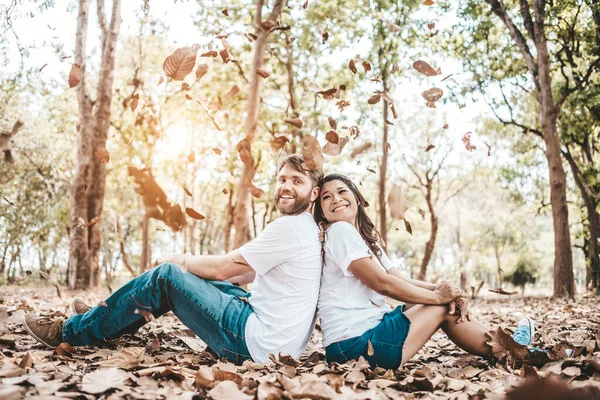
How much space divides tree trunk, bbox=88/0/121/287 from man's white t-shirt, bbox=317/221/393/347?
320 inches

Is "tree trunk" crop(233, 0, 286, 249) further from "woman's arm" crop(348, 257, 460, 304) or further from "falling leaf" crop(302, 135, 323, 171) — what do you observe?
"woman's arm" crop(348, 257, 460, 304)

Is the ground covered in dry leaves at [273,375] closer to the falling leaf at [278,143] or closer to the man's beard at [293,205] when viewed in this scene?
the man's beard at [293,205]

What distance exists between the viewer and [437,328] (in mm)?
2643

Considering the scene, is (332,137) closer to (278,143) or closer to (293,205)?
(278,143)

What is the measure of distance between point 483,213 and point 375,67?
18282 mm

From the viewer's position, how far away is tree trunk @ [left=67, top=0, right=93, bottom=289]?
9562mm

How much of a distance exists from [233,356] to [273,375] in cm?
53

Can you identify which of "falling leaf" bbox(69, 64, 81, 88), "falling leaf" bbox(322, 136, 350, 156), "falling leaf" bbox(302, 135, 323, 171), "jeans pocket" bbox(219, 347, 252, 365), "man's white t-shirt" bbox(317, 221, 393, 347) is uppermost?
"falling leaf" bbox(69, 64, 81, 88)

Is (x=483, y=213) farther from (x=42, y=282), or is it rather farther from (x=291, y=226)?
(x=291, y=226)

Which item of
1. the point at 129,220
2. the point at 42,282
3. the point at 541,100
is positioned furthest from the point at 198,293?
the point at 129,220

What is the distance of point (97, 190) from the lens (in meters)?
9.84

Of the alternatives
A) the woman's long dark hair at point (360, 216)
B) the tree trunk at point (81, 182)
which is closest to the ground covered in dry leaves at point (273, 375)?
the woman's long dark hair at point (360, 216)

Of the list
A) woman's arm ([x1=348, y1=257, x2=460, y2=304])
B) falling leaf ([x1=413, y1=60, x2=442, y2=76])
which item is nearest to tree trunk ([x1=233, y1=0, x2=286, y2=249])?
falling leaf ([x1=413, y1=60, x2=442, y2=76])

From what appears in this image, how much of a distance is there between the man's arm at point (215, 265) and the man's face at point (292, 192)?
1.25ft
